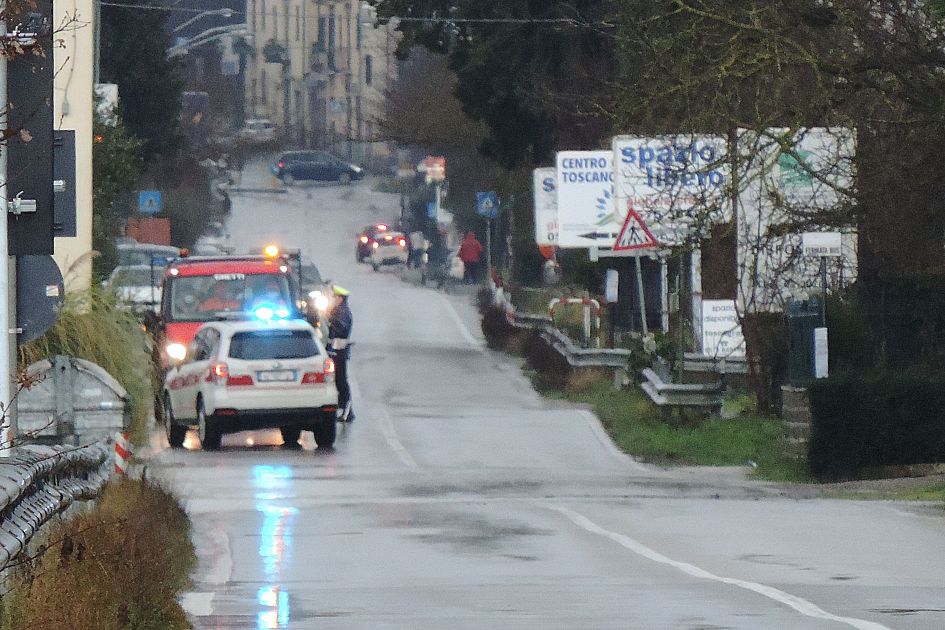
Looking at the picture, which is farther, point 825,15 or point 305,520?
point 825,15

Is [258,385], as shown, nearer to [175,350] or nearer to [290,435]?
[290,435]

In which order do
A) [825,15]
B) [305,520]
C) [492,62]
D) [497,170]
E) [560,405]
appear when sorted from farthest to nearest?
1. [497,170]
2. [492,62]
3. [560,405]
4. [825,15]
5. [305,520]

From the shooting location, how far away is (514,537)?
15508 mm

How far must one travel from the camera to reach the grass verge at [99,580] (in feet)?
26.2

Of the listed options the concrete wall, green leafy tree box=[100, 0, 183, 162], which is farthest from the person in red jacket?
the concrete wall

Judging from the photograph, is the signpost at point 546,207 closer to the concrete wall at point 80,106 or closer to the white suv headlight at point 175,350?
the white suv headlight at point 175,350

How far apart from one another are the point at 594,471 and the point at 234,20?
107132mm

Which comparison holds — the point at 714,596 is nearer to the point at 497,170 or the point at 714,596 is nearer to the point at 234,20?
the point at 497,170

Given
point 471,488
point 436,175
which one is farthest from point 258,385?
point 436,175

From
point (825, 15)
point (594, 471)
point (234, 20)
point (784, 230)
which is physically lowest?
point (594, 471)

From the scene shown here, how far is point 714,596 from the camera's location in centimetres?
1168

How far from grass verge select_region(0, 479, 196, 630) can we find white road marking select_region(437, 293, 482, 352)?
29842 millimetres

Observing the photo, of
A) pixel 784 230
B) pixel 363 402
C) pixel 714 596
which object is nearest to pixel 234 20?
pixel 363 402

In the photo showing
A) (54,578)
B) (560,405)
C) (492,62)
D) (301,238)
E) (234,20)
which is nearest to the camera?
(54,578)
